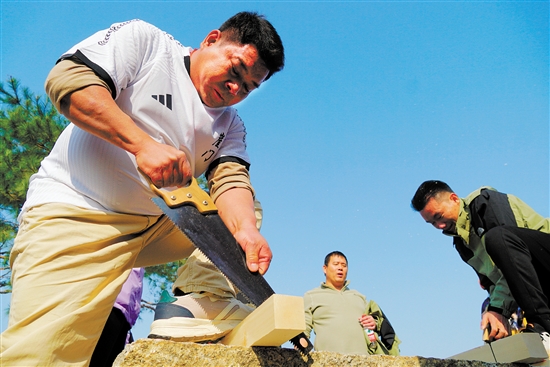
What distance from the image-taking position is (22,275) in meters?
1.81

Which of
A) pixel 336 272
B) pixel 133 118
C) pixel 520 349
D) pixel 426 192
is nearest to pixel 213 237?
pixel 133 118

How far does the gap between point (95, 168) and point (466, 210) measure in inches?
123

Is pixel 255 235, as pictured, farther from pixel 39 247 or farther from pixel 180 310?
pixel 180 310

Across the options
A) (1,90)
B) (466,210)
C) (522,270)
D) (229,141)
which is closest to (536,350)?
(522,270)

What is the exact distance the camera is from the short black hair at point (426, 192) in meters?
4.60

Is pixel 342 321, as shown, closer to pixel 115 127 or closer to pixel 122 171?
pixel 122 171

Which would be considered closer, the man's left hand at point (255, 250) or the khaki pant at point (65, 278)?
the khaki pant at point (65, 278)

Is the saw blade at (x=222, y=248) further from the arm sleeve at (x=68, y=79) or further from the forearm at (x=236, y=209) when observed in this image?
the arm sleeve at (x=68, y=79)

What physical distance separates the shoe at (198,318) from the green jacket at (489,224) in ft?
6.44

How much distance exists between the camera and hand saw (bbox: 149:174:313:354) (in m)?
2.01

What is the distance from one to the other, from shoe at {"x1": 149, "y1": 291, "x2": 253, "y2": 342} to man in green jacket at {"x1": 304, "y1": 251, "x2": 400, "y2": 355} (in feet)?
7.14

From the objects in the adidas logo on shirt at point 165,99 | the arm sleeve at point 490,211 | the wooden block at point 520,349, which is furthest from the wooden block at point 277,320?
the arm sleeve at point 490,211

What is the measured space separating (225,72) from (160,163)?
2.28ft

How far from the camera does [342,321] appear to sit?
5.21m
